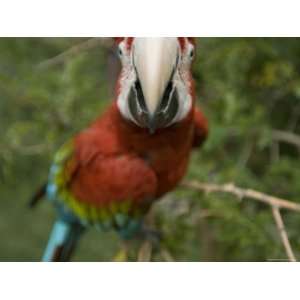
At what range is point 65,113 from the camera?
1.48 metres

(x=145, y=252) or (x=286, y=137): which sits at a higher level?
(x=286, y=137)

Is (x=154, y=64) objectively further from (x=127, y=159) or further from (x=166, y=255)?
(x=166, y=255)

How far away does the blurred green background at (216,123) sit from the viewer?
50.2 inches

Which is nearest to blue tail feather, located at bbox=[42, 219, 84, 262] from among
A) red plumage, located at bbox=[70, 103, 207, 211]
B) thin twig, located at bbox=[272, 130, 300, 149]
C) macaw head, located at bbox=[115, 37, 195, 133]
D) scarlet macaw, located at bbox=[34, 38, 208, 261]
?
scarlet macaw, located at bbox=[34, 38, 208, 261]

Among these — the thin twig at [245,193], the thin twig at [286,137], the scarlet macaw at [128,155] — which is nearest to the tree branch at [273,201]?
the thin twig at [245,193]

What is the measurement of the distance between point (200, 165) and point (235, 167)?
0.14 m

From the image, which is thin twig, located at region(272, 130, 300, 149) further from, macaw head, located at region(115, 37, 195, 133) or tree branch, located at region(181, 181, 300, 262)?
macaw head, located at region(115, 37, 195, 133)

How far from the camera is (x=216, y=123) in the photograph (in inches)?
56.9

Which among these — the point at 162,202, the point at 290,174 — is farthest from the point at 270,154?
the point at 162,202

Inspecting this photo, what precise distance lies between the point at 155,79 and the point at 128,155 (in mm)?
399

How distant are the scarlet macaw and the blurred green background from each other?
0.10 meters

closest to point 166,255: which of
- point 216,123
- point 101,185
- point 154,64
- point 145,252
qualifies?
point 145,252

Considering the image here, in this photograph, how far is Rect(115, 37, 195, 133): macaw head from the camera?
2.96ft
